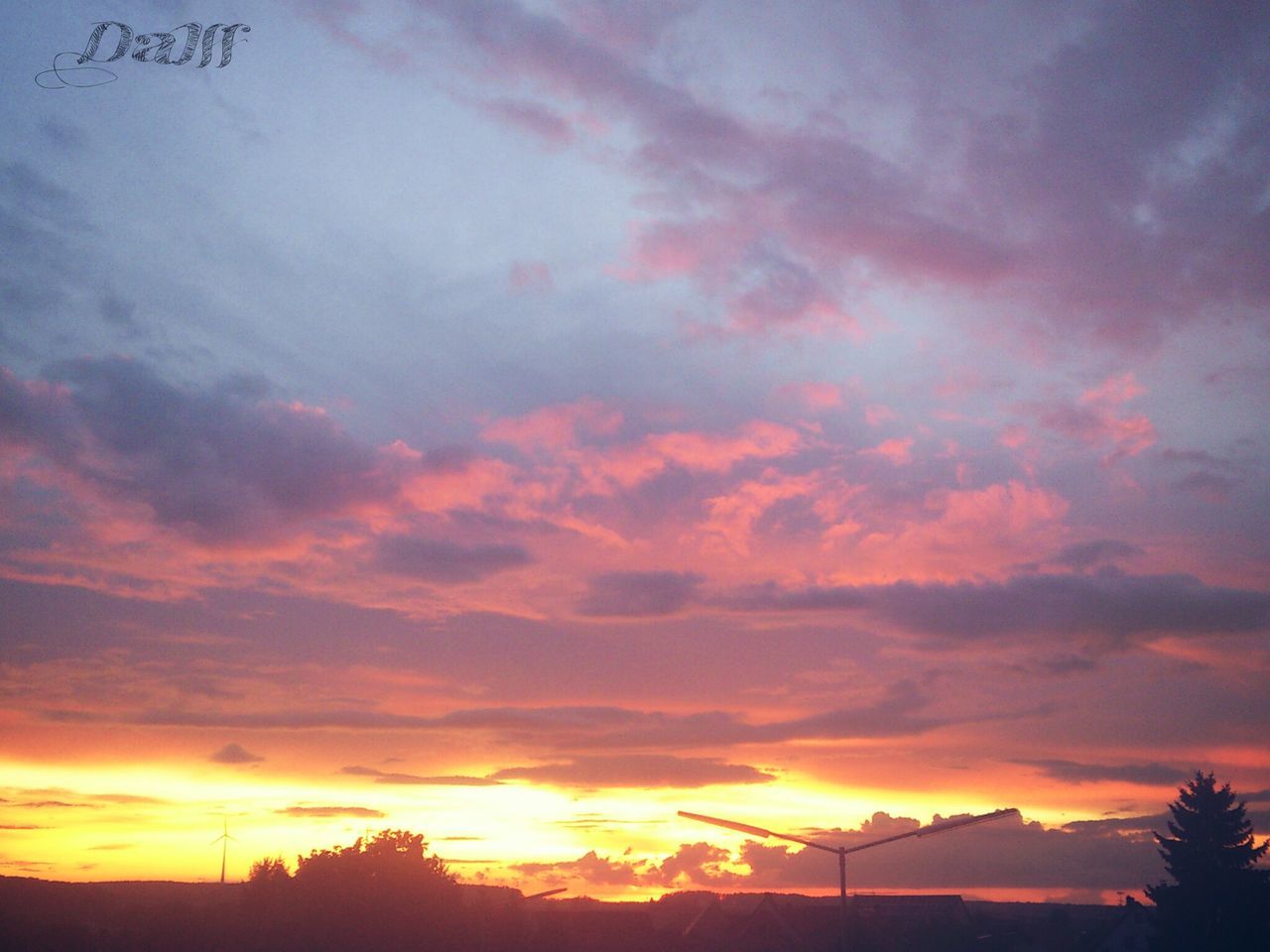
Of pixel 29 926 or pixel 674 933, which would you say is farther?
pixel 674 933

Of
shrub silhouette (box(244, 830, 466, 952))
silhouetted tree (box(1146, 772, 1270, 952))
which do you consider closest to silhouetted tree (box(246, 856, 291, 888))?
shrub silhouette (box(244, 830, 466, 952))

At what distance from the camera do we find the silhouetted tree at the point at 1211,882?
79688 millimetres

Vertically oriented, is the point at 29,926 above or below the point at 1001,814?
below

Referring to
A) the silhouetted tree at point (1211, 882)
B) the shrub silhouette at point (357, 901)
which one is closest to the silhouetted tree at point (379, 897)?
the shrub silhouette at point (357, 901)

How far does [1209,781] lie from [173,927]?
251 feet

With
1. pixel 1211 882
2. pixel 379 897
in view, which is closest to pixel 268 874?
pixel 379 897

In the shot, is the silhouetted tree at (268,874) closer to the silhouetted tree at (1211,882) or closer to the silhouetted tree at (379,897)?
the silhouetted tree at (379,897)

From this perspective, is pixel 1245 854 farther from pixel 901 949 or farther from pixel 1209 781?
pixel 901 949

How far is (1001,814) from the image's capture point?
163ft

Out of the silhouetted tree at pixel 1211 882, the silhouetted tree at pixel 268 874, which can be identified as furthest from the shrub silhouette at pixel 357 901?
the silhouetted tree at pixel 1211 882

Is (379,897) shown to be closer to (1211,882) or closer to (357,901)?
(357,901)

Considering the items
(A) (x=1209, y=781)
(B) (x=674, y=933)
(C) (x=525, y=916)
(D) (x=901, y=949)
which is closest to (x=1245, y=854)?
(A) (x=1209, y=781)

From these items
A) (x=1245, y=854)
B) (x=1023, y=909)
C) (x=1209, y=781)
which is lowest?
(x=1023, y=909)

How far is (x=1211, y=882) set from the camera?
3270 inches
